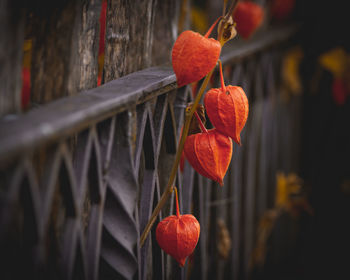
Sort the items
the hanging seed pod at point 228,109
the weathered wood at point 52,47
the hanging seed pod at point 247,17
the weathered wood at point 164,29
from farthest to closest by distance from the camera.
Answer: the hanging seed pod at point 247,17
the weathered wood at point 164,29
the hanging seed pod at point 228,109
the weathered wood at point 52,47

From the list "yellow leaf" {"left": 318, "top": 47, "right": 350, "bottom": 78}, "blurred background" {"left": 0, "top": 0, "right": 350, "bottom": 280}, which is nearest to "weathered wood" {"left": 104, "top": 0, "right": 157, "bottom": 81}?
"blurred background" {"left": 0, "top": 0, "right": 350, "bottom": 280}

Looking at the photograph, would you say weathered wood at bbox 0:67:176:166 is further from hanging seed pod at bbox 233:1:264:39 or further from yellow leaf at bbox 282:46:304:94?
yellow leaf at bbox 282:46:304:94

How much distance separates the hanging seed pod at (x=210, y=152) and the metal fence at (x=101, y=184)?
126 mm

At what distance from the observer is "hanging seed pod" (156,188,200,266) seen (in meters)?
0.81

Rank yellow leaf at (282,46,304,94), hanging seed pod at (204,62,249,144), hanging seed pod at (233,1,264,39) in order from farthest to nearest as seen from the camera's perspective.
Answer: yellow leaf at (282,46,304,94)
hanging seed pod at (233,1,264,39)
hanging seed pod at (204,62,249,144)

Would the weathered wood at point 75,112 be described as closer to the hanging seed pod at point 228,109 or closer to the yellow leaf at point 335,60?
the hanging seed pod at point 228,109

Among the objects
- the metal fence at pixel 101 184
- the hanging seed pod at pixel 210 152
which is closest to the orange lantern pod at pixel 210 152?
the hanging seed pod at pixel 210 152

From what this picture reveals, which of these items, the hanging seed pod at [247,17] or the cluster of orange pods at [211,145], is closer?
the cluster of orange pods at [211,145]

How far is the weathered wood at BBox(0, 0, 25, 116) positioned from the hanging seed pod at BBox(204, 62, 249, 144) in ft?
1.25

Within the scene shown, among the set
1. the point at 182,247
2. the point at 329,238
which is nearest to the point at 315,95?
the point at 329,238

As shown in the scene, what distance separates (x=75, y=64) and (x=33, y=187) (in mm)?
273

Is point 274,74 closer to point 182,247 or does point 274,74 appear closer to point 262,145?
point 262,145

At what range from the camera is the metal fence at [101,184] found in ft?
1.80

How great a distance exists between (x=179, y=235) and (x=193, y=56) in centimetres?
37
